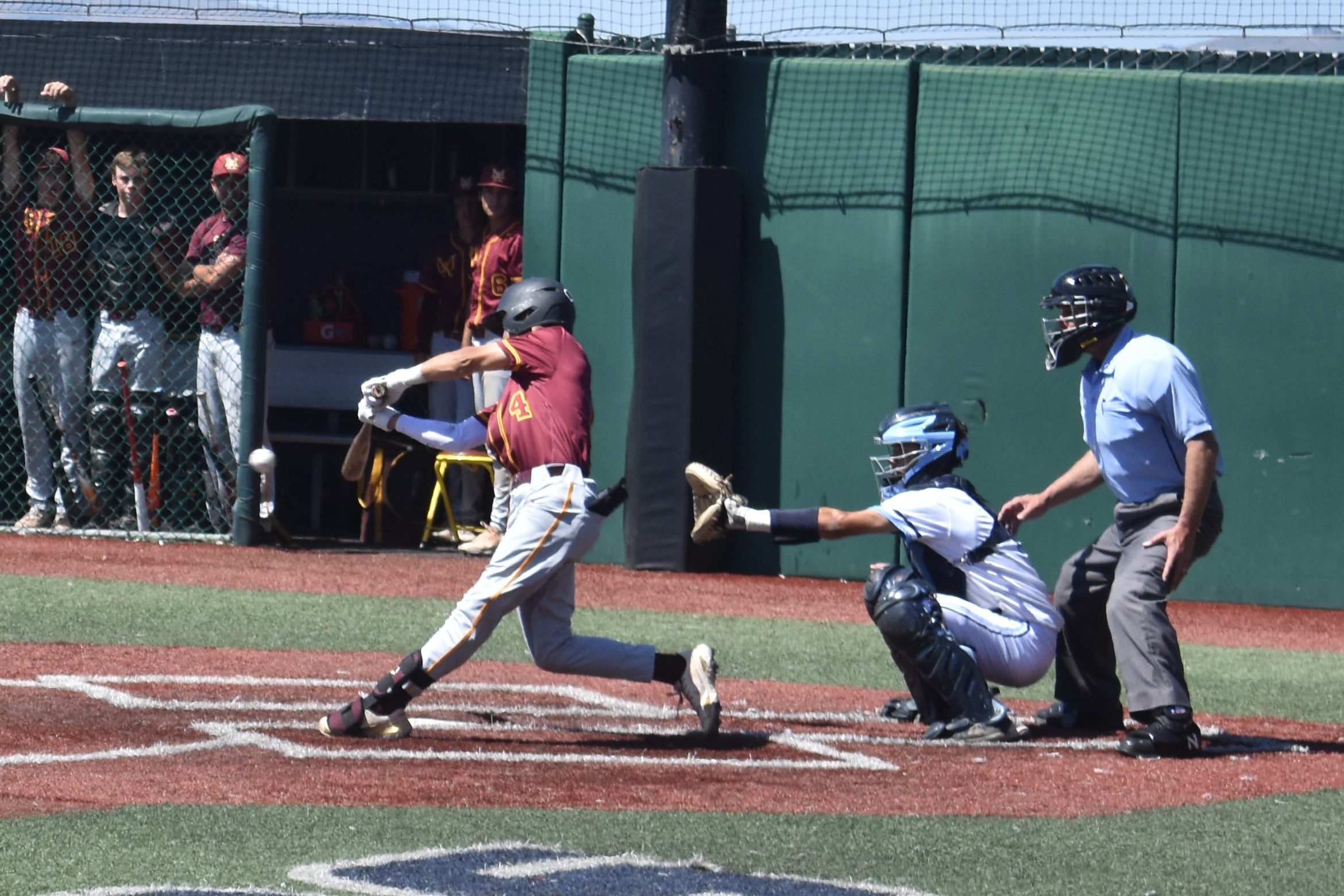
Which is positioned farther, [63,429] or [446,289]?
[446,289]

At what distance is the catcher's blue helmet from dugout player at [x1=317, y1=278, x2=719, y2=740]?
0.86m

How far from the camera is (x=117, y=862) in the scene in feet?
12.5

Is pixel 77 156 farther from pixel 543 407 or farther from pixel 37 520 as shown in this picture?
pixel 543 407

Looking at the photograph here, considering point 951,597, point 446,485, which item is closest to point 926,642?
point 951,597

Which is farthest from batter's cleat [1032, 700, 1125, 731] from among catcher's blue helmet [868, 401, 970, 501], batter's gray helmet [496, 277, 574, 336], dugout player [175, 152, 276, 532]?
dugout player [175, 152, 276, 532]

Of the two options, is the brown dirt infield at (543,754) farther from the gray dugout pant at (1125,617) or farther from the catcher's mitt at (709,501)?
the catcher's mitt at (709,501)

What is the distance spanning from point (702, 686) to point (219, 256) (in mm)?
5955

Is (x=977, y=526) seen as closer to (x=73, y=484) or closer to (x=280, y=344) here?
(x=73, y=484)

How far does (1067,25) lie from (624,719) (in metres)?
5.84

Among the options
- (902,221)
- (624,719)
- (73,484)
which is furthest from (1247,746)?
(73,484)

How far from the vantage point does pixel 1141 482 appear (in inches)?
226

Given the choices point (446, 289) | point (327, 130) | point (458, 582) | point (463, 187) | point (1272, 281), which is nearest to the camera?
point (458, 582)

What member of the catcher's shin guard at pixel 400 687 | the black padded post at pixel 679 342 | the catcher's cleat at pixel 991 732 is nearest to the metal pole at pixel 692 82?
the black padded post at pixel 679 342

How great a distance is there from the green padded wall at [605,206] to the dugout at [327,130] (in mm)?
526
